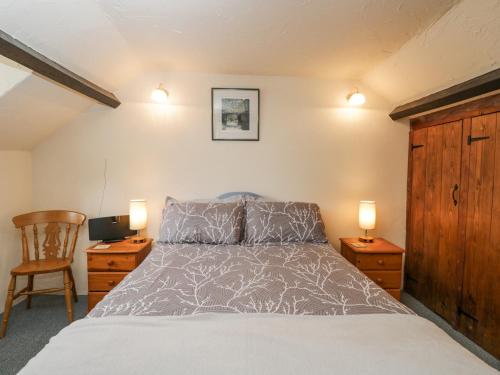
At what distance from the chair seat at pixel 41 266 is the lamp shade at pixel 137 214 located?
604 mm

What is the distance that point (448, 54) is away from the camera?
5.74 feet

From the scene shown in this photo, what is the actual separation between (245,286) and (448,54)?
6.57 ft

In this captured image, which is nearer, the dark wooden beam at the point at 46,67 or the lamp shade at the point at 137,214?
the dark wooden beam at the point at 46,67

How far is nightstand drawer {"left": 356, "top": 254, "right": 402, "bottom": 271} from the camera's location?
2.29 metres

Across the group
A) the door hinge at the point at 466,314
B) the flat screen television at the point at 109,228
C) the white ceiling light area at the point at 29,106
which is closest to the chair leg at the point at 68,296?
the flat screen television at the point at 109,228

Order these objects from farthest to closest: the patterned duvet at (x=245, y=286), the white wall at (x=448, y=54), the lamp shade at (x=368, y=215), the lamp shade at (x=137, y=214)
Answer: the lamp shade at (x=368, y=215)
the lamp shade at (x=137, y=214)
the white wall at (x=448, y=54)
the patterned duvet at (x=245, y=286)

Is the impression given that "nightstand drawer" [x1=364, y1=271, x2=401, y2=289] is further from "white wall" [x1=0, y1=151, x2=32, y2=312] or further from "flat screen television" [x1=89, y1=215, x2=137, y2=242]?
"white wall" [x1=0, y1=151, x2=32, y2=312]

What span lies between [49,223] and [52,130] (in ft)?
2.88

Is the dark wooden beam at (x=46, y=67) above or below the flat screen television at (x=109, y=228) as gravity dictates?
above

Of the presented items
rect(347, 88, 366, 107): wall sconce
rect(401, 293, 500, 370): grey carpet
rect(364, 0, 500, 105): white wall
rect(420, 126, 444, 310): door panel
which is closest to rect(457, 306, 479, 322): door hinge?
rect(401, 293, 500, 370): grey carpet

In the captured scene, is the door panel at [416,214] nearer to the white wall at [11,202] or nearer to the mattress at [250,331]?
the mattress at [250,331]

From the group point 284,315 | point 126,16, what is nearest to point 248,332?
point 284,315

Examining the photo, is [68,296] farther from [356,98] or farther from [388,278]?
[356,98]

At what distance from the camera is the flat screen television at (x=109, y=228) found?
2.37m
